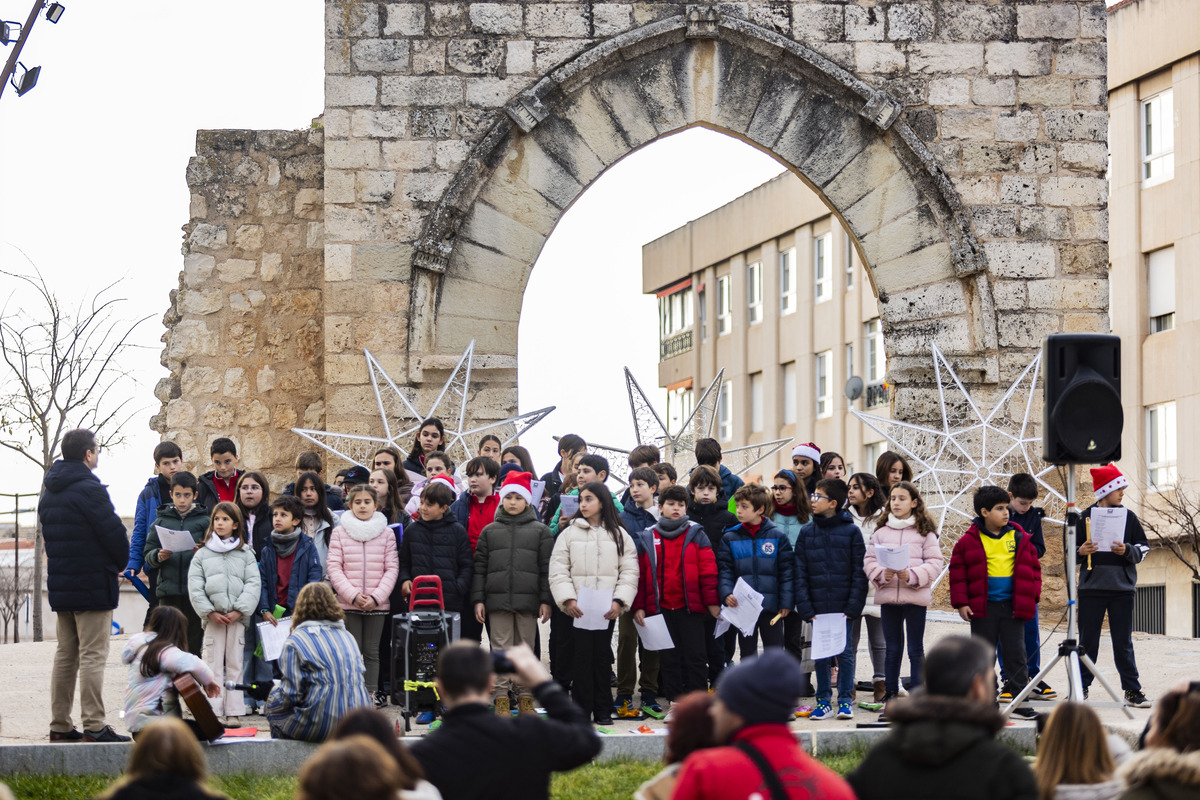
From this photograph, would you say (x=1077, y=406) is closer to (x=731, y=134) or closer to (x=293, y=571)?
(x=293, y=571)

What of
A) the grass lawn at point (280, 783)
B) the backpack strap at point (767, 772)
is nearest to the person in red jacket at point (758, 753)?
the backpack strap at point (767, 772)

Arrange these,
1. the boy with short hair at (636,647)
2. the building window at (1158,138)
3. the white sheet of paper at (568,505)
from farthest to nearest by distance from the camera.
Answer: the building window at (1158,138), the white sheet of paper at (568,505), the boy with short hair at (636,647)

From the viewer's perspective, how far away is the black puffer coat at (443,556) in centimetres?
959

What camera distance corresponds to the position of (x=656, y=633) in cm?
953

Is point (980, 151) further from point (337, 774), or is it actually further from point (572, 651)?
point (337, 774)

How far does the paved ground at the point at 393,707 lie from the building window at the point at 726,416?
106 feet

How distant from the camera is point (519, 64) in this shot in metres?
13.2

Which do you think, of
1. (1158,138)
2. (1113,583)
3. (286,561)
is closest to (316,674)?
(286,561)

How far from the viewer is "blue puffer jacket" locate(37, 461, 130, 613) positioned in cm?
878

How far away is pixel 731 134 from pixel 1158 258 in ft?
57.2

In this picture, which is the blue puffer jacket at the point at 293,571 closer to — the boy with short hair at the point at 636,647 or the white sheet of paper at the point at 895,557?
the boy with short hair at the point at 636,647

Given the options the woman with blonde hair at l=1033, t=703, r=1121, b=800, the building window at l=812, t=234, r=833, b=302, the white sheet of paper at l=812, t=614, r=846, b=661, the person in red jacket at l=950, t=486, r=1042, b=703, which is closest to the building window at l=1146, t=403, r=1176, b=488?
the building window at l=812, t=234, r=833, b=302

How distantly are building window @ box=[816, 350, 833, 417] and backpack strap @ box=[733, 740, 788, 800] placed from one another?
37275mm

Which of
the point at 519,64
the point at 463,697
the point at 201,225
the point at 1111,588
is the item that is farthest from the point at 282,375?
the point at 463,697
